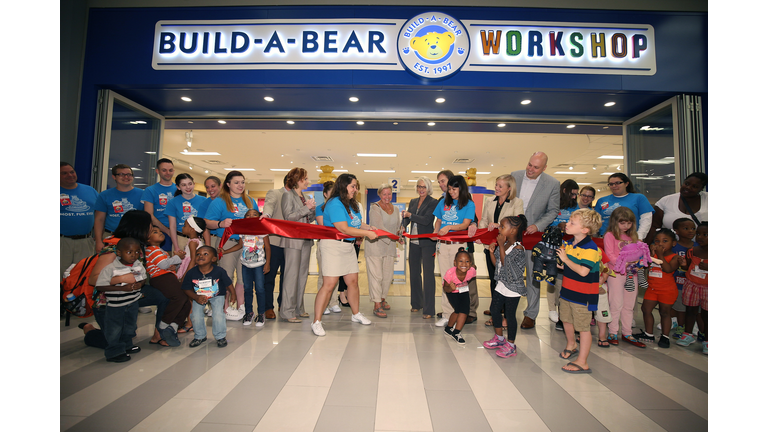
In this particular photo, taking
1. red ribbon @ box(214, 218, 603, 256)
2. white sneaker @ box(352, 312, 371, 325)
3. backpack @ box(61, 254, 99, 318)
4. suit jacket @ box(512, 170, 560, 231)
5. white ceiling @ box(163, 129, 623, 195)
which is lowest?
white sneaker @ box(352, 312, 371, 325)

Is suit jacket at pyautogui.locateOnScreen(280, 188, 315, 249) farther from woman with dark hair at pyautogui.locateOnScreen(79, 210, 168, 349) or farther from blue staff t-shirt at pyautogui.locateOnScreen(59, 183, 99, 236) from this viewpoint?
blue staff t-shirt at pyautogui.locateOnScreen(59, 183, 99, 236)

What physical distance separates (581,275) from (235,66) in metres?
4.64

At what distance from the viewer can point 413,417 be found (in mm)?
1842

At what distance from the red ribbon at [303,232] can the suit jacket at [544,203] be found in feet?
0.58

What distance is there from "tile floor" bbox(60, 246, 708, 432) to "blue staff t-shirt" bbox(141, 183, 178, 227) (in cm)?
134

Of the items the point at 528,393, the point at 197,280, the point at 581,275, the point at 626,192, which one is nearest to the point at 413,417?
the point at 528,393

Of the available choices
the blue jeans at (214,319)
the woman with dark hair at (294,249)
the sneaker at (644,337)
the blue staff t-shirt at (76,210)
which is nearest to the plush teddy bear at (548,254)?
the sneaker at (644,337)

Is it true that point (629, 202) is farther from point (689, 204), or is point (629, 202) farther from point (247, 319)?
point (247, 319)

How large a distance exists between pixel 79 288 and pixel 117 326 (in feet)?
1.75

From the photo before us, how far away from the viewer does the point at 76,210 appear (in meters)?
3.58

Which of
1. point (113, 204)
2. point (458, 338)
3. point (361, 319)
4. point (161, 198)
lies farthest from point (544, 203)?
point (113, 204)

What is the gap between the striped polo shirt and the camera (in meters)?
2.51

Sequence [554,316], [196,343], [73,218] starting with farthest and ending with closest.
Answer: [554,316], [73,218], [196,343]

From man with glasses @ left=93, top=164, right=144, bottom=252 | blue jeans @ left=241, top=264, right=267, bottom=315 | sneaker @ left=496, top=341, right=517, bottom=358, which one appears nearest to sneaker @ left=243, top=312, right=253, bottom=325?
blue jeans @ left=241, top=264, right=267, bottom=315
